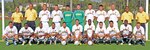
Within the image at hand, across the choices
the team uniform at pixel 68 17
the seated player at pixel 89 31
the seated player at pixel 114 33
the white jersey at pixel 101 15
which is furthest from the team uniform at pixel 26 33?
the seated player at pixel 114 33

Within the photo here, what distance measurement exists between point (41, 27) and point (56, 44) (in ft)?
2.15

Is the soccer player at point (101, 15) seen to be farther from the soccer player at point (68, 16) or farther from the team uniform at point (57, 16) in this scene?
the team uniform at point (57, 16)

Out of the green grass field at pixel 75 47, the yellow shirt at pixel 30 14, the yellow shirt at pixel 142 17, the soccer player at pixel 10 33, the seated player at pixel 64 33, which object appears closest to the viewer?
the green grass field at pixel 75 47

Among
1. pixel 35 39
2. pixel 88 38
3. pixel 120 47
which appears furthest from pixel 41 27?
pixel 120 47

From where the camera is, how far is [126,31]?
1134 centimetres

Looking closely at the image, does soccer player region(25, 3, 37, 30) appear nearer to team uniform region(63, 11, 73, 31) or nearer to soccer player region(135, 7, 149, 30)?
team uniform region(63, 11, 73, 31)

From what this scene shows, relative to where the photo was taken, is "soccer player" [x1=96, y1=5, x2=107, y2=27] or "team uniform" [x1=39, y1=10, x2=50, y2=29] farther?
"soccer player" [x1=96, y1=5, x2=107, y2=27]

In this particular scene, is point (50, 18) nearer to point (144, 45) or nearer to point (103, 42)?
point (103, 42)

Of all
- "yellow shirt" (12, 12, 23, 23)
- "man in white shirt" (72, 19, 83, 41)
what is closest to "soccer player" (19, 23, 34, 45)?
"yellow shirt" (12, 12, 23, 23)

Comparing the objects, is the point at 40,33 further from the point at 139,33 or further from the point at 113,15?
the point at 139,33

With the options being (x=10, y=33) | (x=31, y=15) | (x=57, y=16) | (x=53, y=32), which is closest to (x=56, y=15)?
(x=57, y=16)

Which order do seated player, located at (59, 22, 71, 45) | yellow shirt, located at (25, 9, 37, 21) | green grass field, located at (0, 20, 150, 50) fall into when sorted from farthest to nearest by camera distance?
yellow shirt, located at (25, 9, 37, 21) → seated player, located at (59, 22, 71, 45) → green grass field, located at (0, 20, 150, 50)

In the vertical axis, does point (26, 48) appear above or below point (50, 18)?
below

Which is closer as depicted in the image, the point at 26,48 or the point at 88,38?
the point at 26,48
